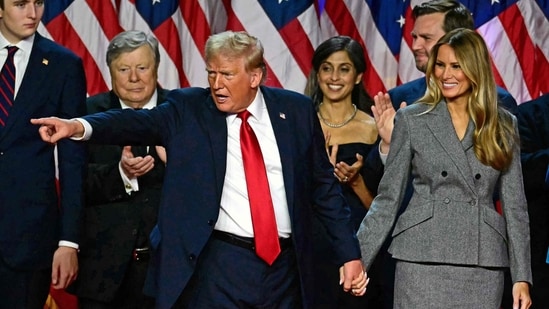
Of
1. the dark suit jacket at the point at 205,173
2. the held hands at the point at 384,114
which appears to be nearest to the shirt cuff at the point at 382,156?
the held hands at the point at 384,114

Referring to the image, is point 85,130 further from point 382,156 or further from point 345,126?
point 345,126

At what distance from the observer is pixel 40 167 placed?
16.2 feet

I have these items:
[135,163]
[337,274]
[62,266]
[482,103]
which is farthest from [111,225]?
[482,103]

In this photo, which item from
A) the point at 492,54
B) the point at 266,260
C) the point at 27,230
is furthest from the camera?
the point at 492,54

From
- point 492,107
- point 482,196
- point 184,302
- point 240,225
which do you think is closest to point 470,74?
point 492,107

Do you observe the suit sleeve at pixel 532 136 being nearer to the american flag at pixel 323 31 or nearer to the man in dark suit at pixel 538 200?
the man in dark suit at pixel 538 200

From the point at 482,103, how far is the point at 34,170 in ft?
6.28

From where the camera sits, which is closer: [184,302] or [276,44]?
[184,302]

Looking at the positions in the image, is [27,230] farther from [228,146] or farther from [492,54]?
[492,54]

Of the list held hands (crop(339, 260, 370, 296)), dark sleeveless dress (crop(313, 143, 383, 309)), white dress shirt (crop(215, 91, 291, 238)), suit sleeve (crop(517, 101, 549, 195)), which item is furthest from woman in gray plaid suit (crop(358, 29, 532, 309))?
dark sleeveless dress (crop(313, 143, 383, 309))

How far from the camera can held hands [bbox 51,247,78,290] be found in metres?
4.98

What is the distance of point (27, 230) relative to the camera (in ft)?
16.2

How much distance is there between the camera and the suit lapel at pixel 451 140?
4.57 meters

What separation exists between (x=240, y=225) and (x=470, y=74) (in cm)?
112
